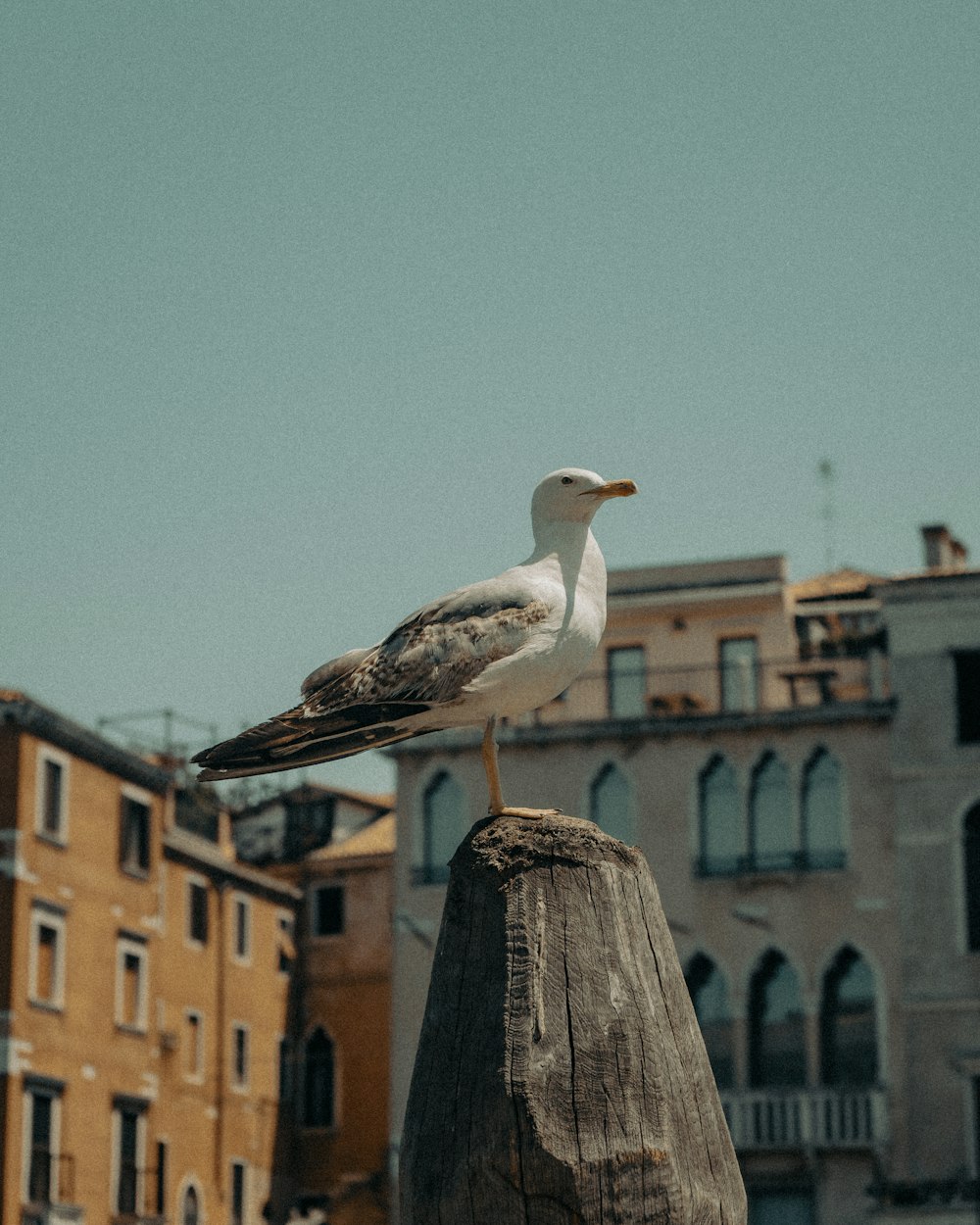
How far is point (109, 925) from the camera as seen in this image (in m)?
47.3

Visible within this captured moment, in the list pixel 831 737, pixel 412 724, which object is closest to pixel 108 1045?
pixel 831 737

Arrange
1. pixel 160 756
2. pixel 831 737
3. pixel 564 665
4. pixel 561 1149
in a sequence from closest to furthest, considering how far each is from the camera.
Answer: pixel 561 1149 → pixel 564 665 → pixel 831 737 → pixel 160 756

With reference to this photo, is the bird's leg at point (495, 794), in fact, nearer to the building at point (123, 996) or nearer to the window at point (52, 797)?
the building at point (123, 996)

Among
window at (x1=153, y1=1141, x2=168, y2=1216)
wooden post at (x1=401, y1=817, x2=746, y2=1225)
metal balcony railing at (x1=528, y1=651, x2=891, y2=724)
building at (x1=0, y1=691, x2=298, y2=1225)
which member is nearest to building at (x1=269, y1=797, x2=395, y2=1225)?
building at (x1=0, y1=691, x2=298, y2=1225)

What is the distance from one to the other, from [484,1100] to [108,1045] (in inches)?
1722

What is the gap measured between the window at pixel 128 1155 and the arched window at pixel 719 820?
12554 millimetres

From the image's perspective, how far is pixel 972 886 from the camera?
4494cm

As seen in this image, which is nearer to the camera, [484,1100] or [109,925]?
[484,1100]

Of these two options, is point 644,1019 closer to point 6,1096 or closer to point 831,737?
point 6,1096

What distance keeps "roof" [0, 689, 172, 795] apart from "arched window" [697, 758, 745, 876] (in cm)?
1116

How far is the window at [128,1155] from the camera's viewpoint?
46.8 meters

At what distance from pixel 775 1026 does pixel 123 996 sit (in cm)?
1320

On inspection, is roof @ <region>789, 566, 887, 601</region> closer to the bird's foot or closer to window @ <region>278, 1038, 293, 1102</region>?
window @ <region>278, 1038, 293, 1102</region>

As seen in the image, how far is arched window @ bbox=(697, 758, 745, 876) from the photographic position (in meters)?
47.0
